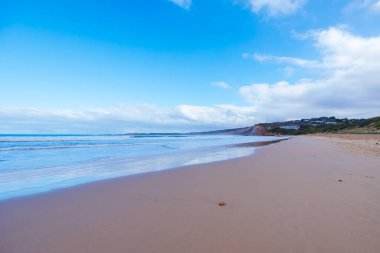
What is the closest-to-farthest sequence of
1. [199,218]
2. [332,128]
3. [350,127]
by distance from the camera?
1. [199,218]
2. [350,127]
3. [332,128]

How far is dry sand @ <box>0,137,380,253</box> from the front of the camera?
2.93 m

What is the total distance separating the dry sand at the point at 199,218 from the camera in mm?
2926

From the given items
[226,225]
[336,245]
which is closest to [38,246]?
[226,225]

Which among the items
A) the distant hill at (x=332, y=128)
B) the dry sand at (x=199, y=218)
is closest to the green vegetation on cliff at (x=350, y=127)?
the distant hill at (x=332, y=128)

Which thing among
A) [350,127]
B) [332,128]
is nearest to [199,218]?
[350,127]

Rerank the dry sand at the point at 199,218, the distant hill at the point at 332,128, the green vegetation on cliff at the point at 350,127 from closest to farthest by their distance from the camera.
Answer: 1. the dry sand at the point at 199,218
2. the green vegetation on cliff at the point at 350,127
3. the distant hill at the point at 332,128

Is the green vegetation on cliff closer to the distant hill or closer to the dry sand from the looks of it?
the distant hill

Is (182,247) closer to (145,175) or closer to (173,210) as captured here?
(173,210)

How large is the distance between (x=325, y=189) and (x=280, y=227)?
2.74 metres

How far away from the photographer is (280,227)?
3408 millimetres

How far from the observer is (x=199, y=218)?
12.6 ft

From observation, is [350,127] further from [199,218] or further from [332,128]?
[199,218]

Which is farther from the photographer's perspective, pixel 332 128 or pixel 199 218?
pixel 332 128

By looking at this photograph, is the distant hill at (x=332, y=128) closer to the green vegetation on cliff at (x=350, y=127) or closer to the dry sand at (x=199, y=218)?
the green vegetation on cliff at (x=350, y=127)
